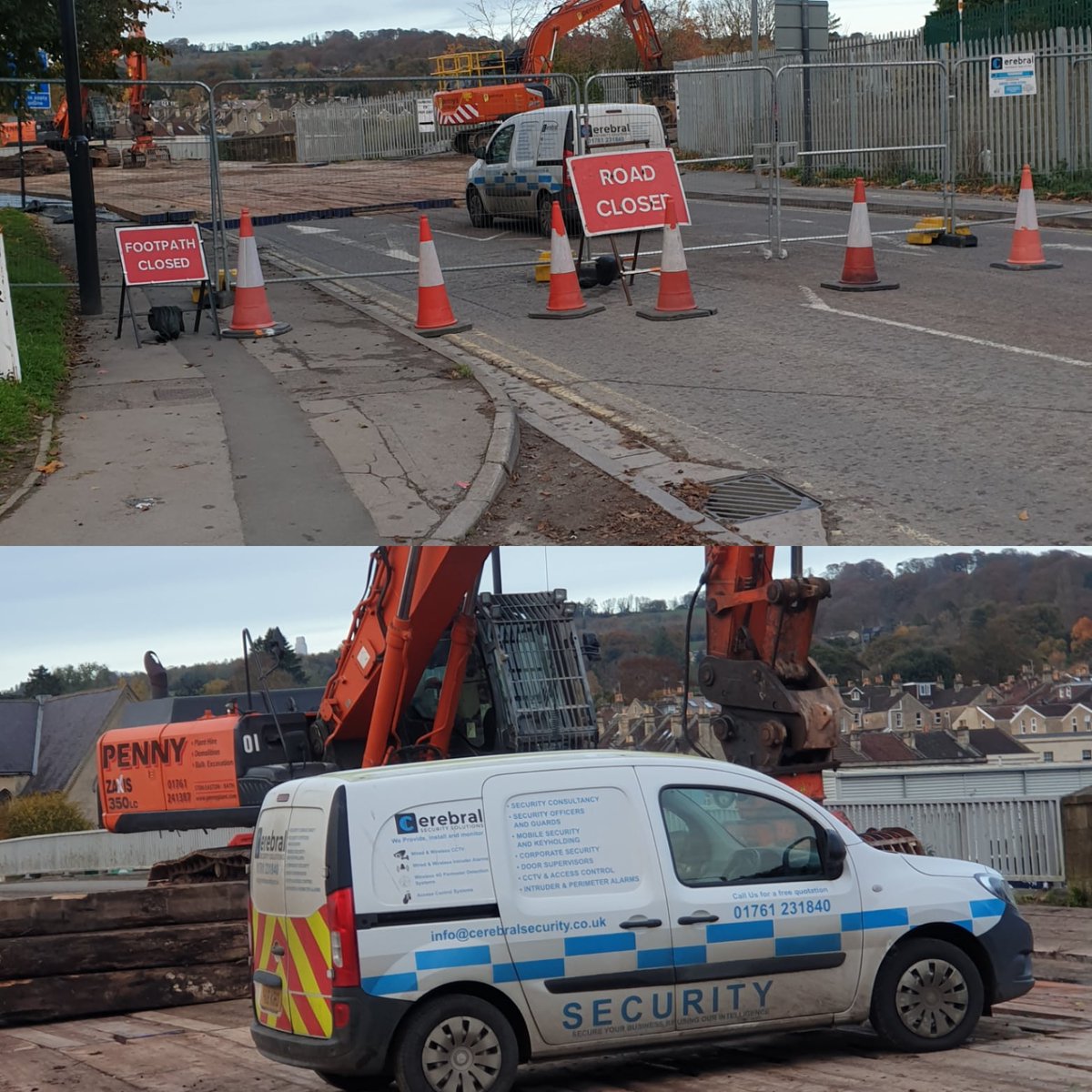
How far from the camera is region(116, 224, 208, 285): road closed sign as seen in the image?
1600cm

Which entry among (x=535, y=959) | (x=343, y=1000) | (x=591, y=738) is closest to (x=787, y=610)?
(x=591, y=738)

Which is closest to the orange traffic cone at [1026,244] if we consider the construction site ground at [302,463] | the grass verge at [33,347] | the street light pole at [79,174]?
the construction site ground at [302,463]

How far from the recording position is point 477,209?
25.5m

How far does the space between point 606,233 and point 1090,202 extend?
40.7 ft

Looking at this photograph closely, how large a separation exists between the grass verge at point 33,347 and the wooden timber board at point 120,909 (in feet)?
11.3

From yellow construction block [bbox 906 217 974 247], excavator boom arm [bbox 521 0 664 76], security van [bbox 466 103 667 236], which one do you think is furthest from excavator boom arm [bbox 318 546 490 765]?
excavator boom arm [bbox 521 0 664 76]

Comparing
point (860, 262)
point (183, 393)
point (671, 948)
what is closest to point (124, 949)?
point (671, 948)

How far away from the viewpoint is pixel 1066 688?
3259 cm

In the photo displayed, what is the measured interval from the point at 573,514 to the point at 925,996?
4.12m

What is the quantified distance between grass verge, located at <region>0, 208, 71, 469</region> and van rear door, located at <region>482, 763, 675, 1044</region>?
633 centimetres

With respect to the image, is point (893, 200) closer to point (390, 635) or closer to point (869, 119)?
point (869, 119)

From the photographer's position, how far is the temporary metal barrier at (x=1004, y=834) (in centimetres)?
1405

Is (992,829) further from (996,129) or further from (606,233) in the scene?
(996,129)

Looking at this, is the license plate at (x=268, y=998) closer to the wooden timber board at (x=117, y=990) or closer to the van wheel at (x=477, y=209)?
the wooden timber board at (x=117, y=990)
